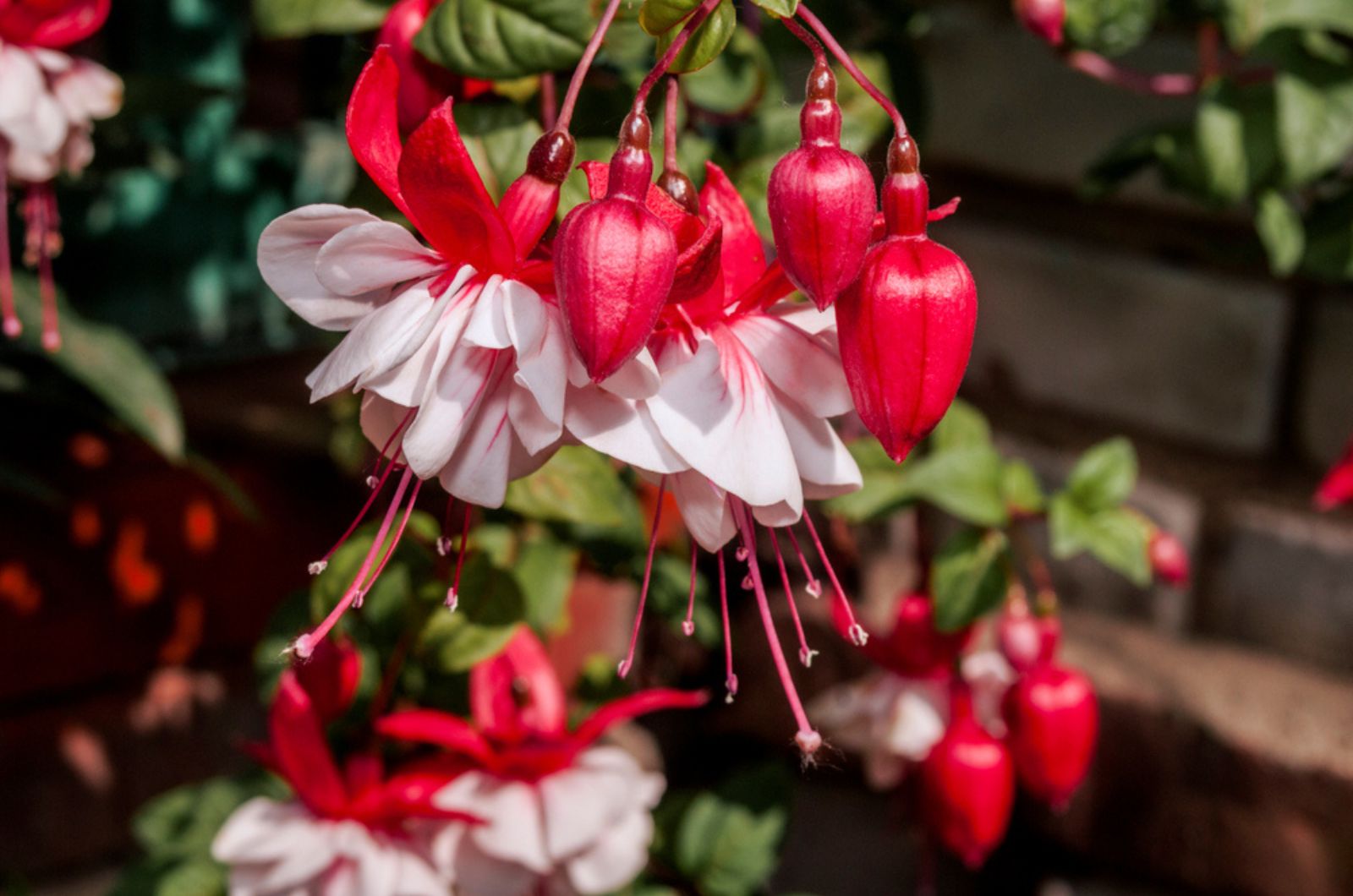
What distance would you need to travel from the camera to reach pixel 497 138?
468 mm

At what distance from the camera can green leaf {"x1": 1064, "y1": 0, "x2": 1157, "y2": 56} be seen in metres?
0.63

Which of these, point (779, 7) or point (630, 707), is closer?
point (779, 7)

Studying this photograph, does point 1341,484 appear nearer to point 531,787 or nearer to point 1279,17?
point 1279,17

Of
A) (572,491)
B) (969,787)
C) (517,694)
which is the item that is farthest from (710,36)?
(969,787)

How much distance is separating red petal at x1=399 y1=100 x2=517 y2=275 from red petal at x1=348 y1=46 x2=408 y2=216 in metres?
0.01

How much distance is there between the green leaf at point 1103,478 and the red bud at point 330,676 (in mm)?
392

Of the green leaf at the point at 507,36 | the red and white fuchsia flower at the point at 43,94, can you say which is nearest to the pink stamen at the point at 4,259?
the red and white fuchsia flower at the point at 43,94

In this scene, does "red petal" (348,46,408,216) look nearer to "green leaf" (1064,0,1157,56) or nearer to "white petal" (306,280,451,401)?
"white petal" (306,280,451,401)

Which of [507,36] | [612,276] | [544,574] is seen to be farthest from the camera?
[544,574]

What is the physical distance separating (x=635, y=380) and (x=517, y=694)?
297mm

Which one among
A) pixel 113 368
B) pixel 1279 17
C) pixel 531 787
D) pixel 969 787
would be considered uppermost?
pixel 1279 17

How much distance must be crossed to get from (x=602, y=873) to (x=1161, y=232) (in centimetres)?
59

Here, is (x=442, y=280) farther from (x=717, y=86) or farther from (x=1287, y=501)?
(x=1287, y=501)

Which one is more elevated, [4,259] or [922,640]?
[4,259]
